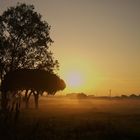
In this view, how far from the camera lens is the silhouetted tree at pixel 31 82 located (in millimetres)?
73731

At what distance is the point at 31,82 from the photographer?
82375 millimetres

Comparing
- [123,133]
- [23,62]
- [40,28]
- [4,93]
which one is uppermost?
[40,28]

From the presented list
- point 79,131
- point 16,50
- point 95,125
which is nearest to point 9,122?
point 79,131

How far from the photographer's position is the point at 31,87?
81.6 m

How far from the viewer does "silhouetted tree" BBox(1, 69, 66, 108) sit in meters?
73.7

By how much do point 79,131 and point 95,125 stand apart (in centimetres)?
490

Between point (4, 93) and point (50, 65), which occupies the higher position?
point (50, 65)

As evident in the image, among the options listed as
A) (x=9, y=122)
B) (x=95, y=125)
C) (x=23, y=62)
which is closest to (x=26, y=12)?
(x=23, y=62)

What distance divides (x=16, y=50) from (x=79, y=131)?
34.0 metres

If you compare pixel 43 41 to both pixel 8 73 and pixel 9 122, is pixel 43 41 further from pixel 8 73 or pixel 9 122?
pixel 9 122

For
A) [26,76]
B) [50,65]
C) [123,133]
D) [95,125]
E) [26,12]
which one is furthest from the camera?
Answer: [26,76]

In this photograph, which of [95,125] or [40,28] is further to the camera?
[40,28]

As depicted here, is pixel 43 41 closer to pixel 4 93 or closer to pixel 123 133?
pixel 4 93

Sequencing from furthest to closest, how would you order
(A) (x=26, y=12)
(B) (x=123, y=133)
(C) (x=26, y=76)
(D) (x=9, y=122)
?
(C) (x=26, y=76), (A) (x=26, y=12), (B) (x=123, y=133), (D) (x=9, y=122)
